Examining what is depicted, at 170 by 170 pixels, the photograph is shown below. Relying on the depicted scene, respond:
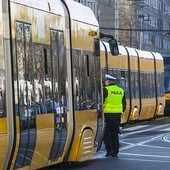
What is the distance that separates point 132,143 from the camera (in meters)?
20.1

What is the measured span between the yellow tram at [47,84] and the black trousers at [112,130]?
1.41 metres

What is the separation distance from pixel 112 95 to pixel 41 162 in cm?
446

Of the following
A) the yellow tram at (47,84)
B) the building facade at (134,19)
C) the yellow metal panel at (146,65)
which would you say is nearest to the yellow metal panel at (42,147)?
the yellow tram at (47,84)

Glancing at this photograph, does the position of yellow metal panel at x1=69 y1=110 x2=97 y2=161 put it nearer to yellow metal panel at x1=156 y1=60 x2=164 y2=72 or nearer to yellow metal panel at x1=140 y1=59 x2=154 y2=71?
yellow metal panel at x1=140 y1=59 x2=154 y2=71

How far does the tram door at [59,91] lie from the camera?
11.8m

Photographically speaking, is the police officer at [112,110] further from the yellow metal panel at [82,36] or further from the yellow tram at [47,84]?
the yellow metal panel at [82,36]

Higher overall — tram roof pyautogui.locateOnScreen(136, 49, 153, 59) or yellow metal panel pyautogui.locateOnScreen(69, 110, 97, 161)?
tram roof pyautogui.locateOnScreen(136, 49, 153, 59)

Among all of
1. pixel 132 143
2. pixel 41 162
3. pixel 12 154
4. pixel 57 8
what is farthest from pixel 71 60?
pixel 132 143

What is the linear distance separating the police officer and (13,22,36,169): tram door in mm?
4907

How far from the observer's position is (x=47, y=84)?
11.5 meters

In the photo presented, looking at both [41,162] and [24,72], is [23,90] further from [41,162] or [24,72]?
[41,162]

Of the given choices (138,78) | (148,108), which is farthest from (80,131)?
(148,108)

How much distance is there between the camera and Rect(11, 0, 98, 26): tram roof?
11192 millimetres

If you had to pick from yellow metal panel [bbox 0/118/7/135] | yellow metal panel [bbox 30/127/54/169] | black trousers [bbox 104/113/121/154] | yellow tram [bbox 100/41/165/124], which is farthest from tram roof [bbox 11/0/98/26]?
yellow tram [bbox 100/41/165/124]
